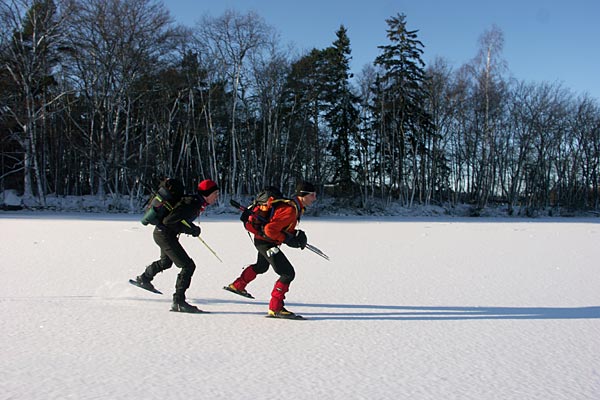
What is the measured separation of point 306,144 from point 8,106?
18.5 m

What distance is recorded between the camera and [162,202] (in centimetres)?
475

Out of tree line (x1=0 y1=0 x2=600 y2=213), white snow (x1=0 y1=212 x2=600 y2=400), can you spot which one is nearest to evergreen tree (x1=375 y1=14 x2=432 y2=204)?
tree line (x1=0 y1=0 x2=600 y2=213)

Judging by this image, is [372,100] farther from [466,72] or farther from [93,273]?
[93,273]

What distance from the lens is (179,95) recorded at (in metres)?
27.3

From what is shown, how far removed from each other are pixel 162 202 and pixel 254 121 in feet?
90.2

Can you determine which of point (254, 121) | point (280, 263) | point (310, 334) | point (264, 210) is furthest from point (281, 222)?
point (254, 121)

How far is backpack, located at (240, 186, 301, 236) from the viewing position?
476 centimetres

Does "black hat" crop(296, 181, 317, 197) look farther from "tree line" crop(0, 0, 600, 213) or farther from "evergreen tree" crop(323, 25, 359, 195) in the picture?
"evergreen tree" crop(323, 25, 359, 195)

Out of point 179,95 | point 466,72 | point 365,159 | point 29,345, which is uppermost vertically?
point 466,72

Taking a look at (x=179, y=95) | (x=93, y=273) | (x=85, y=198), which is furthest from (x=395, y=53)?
(x=93, y=273)

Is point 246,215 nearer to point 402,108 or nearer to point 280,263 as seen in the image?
point 280,263

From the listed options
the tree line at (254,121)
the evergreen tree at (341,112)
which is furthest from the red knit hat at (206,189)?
the evergreen tree at (341,112)

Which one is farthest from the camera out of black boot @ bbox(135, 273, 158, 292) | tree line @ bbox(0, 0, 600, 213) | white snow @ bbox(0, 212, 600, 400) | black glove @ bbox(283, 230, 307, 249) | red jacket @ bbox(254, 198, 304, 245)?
tree line @ bbox(0, 0, 600, 213)

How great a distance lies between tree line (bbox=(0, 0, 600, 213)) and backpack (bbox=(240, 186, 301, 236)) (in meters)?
18.0
